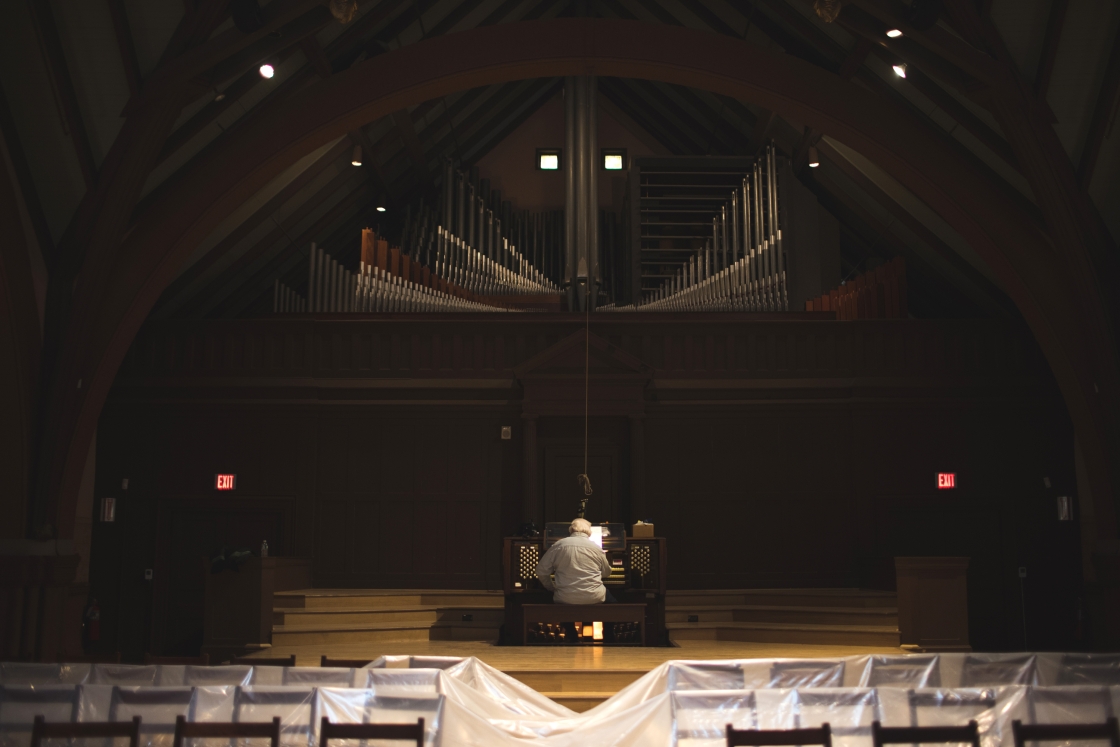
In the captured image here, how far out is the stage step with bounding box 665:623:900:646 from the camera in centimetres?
857

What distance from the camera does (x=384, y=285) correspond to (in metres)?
11.0

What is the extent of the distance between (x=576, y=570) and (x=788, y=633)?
215 centimetres

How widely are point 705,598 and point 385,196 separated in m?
6.54

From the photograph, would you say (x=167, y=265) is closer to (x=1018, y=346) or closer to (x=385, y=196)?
(x=385, y=196)

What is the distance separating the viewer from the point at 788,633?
8750 mm

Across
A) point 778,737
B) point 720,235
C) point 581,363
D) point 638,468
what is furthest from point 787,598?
point 778,737

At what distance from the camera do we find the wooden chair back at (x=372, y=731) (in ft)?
13.2

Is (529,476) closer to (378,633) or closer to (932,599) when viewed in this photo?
(378,633)

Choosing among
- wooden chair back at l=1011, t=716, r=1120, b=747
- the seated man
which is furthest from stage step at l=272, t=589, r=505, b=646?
wooden chair back at l=1011, t=716, r=1120, b=747

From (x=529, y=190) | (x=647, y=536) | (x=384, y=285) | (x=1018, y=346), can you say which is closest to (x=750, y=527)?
(x=647, y=536)

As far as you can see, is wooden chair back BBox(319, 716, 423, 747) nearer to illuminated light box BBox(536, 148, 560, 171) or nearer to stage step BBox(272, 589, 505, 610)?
stage step BBox(272, 589, 505, 610)

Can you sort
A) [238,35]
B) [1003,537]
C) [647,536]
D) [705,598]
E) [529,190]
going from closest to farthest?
[238,35] → [647,536] → [705,598] → [1003,537] → [529,190]

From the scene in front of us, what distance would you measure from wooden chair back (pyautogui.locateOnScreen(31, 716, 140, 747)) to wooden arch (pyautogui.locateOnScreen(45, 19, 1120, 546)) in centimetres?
441

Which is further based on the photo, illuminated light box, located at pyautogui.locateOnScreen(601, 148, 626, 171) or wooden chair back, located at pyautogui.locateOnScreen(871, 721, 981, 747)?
illuminated light box, located at pyautogui.locateOnScreen(601, 148, 626, 171)
